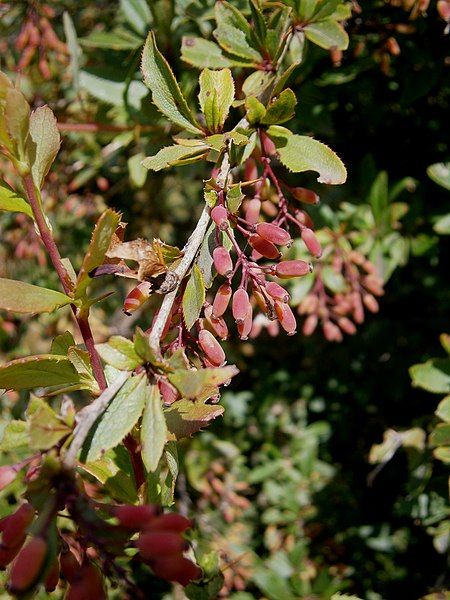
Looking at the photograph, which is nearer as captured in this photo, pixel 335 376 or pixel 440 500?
pixel 440 500

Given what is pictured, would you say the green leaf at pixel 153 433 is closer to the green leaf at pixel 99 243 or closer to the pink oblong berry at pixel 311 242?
the green leaf at pixel 99 243

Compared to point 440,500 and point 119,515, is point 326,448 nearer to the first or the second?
point 440,500

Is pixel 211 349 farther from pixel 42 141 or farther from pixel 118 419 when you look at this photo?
pixel 42 141

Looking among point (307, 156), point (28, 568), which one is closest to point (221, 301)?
point (307, 156)

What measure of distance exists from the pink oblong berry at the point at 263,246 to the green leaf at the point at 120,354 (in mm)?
251

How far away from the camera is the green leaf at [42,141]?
2.53 feet

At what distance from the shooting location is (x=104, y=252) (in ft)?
2.37

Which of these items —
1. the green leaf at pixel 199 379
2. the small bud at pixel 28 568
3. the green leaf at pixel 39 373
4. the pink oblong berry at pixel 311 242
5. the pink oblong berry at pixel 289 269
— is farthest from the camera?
the pink oblong berry at pixel 311 242

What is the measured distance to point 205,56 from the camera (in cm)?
112

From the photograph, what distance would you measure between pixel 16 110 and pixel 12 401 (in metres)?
1.65

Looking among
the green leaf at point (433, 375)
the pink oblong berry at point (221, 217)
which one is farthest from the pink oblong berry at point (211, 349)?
the green leaf at point (433, 375)

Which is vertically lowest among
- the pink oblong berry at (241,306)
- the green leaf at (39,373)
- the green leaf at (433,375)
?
the green leaf at (433,375)

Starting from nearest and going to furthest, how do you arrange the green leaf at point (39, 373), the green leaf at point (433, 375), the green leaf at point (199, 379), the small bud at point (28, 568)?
1. the small bud at point (28, 568)
2. the green leaf at point (199, 379)
3. the green leaf at point (39, 373)
4. the green leaf at point (433, 375)

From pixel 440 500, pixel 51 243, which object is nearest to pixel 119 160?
pixel 51 243
